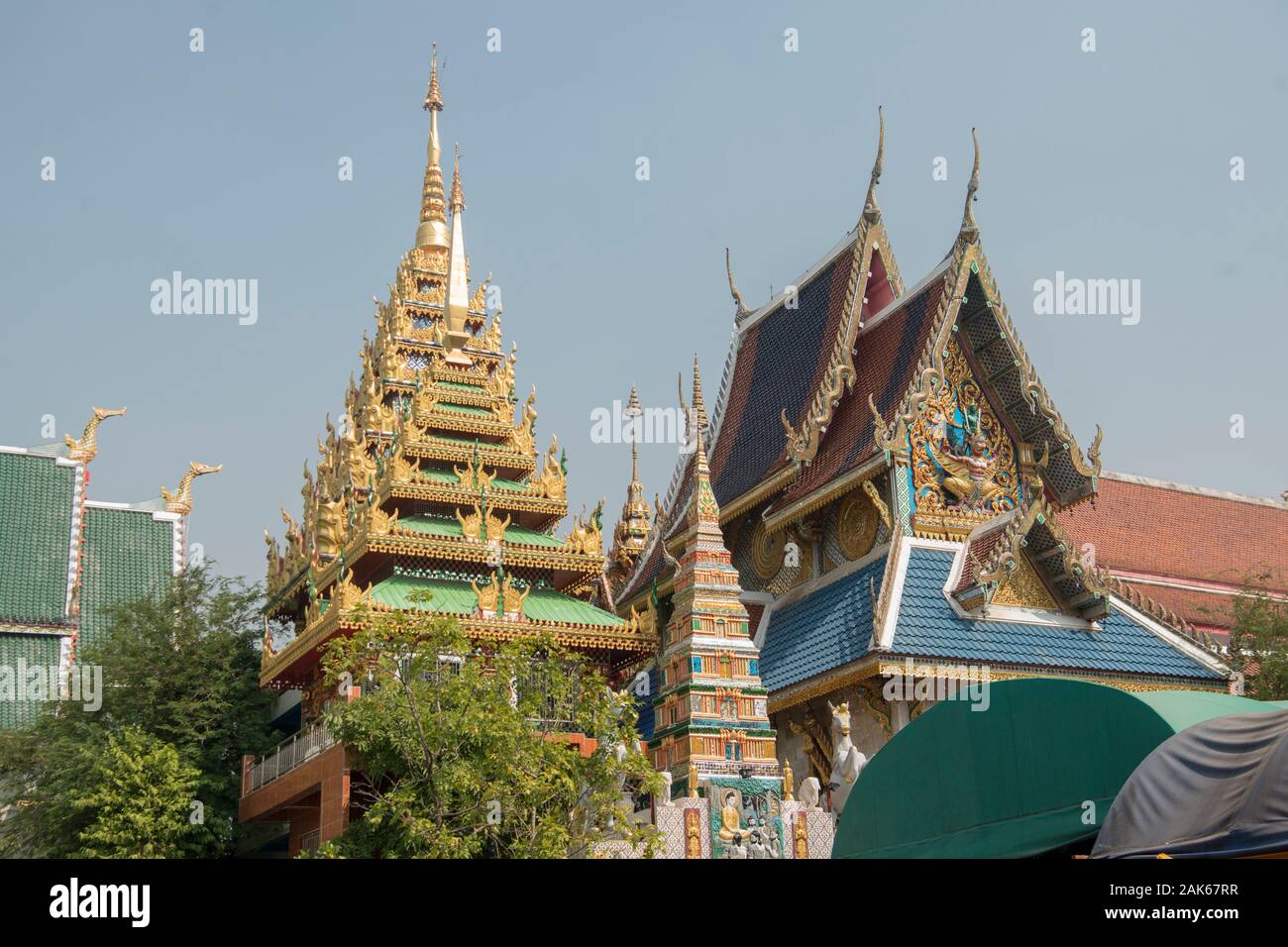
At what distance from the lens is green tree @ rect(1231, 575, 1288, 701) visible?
24.8 metres

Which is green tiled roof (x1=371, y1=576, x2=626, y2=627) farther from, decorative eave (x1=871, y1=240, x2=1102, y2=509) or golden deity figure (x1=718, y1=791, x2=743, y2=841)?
decorative eave (x1=871, y1=240, x2=1102, y2=509)

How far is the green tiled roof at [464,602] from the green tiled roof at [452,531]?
70 centimetres

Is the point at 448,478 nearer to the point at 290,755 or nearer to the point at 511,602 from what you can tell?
the point at 511,602

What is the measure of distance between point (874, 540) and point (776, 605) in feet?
8.04

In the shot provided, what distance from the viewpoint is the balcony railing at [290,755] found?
1975 cm

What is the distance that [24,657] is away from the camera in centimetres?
2938

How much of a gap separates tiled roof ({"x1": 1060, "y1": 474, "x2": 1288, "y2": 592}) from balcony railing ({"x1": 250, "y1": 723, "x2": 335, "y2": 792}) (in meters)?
18.8

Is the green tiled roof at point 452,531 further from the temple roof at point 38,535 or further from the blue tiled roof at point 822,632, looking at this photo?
the temple roof at point 38,535

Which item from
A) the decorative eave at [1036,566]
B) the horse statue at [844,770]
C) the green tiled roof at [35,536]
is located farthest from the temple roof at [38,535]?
the decorative eave at [1036,566]

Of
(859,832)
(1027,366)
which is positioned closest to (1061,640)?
(1027,366)

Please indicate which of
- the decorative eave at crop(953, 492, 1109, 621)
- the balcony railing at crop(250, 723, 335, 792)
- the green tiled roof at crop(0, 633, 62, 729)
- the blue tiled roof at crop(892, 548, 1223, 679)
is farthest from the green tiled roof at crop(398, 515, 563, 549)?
the green tiled roof at crop(0, 633, 62, 729)

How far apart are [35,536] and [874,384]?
54.5 feet

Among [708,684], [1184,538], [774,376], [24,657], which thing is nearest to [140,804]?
[708,684]
